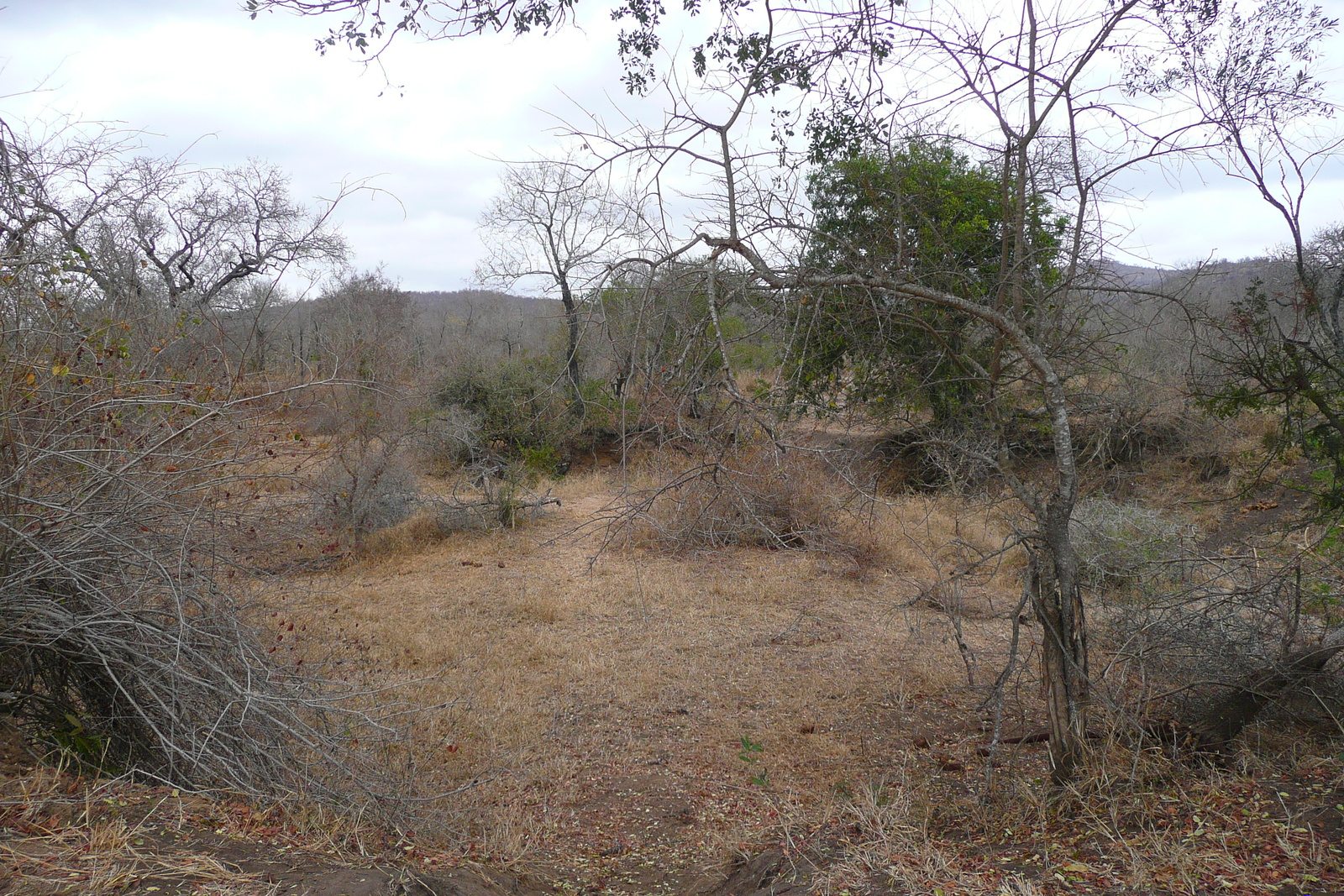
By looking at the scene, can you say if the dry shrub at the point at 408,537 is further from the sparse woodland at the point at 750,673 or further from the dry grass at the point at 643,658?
the sparse woodland at the point at 750,673

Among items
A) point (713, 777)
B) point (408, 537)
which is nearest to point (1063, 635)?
point (713, 777)

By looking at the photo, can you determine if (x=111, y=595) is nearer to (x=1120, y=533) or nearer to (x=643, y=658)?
(x=643, y=658)

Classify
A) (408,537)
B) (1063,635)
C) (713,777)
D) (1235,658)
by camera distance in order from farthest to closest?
(408,537) → (713,777) → (1235,658) → (1063,635)

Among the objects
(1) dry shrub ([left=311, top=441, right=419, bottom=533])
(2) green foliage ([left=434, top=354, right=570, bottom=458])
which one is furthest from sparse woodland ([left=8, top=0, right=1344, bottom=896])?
(2) green foliage ([left=434, top=354, right=570, bottom=458])

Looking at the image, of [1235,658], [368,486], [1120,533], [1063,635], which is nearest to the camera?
[1063,635]

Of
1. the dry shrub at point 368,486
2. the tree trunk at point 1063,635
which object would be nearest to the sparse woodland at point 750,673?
the tree trunk at point 1063,635

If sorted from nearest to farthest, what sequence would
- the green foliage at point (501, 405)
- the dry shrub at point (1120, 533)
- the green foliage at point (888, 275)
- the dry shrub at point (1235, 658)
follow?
the dry shrub at point (1235, 658) → the green foliage at point (888, 275) → the dry shrub at point (1120, 533) → the green foliage at point (501, 405)

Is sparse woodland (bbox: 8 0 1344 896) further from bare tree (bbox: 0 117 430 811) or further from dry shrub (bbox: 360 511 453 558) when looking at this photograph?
dry shrub (bbox: 360 511 453 558)

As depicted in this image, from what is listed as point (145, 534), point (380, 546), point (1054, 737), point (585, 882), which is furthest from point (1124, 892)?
point (380, 546)

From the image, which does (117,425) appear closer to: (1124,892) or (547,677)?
(547,677)

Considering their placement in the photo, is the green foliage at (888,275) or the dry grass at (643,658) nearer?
the green foliage at (888,275)

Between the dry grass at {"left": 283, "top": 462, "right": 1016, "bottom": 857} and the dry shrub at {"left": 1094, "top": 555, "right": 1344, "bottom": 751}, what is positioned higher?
the dry shrub at {"left": 1094, "top": 555, "right": 1344, "bottom": 751}

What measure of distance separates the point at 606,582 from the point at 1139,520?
6.24 m

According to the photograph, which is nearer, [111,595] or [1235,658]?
[111,595]
